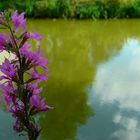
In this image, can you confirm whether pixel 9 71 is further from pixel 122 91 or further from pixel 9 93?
pixel 122 91

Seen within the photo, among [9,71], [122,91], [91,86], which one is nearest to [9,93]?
[9,71]

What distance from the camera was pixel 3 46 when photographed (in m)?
1.88

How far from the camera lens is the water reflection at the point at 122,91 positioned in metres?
5.09

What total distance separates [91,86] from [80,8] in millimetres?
8341

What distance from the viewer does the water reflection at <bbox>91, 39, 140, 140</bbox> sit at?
5.09m

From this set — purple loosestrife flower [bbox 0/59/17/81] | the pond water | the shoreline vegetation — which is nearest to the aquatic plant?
purple loosestrife flower [bbox 0/59/17/81]

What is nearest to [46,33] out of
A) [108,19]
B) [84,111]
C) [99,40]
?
[99,40]

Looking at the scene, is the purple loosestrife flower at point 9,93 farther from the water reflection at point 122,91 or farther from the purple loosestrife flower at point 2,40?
the water reflection at point 122,91

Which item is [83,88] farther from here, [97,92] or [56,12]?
→ [56,12]

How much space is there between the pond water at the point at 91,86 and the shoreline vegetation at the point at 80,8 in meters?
2.20

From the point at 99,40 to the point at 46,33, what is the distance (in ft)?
6.42

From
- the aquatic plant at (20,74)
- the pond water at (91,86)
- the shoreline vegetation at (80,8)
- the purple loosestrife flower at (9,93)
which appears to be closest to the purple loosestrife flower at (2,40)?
the aquatic plant at (20,74)

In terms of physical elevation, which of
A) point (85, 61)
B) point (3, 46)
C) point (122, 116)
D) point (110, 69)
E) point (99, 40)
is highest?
point (99, 40)

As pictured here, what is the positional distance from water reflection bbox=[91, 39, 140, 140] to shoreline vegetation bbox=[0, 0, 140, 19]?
17.2 feet
